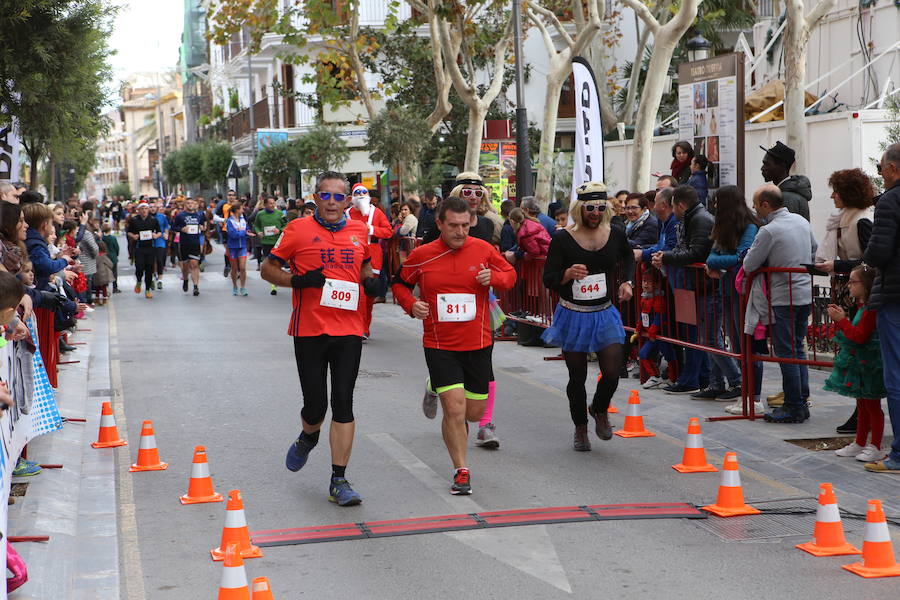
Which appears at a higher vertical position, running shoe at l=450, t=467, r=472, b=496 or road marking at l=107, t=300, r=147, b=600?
running shoe at l=450, t=467, r=472, b=496

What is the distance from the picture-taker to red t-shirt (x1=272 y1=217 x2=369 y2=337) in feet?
23.4

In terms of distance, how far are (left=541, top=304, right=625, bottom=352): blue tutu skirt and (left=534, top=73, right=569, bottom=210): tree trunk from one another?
1449cm

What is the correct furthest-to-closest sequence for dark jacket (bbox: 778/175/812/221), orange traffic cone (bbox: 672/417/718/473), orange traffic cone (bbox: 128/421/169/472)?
dark jacket (bbox: 778/175/812/221)
orange traffic cone (bbox: 128/421/169/472)
orange traffic cone (bbox: 672/417/718/473)

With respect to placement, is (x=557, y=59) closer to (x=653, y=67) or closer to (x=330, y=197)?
(x=653, y=67)

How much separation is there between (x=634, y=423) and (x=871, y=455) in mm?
1904

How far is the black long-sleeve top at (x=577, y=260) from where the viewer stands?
8.52 m

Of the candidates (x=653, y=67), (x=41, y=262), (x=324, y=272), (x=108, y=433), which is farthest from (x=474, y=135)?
(x=324, y=272)

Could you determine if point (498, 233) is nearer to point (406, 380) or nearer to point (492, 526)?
point (406, 380)

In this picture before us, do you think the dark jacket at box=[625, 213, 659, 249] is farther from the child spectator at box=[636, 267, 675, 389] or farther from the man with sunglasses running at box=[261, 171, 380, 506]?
the man with sunglasses running at box=[261, 171, 380, 506]

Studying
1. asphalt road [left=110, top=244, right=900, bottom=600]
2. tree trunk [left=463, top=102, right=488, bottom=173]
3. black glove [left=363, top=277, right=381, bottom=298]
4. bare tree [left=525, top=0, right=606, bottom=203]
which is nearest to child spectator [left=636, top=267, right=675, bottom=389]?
asphalt road [left=110, top=244, right=900, bottom=600]

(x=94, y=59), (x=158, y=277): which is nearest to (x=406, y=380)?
(x=94, y=59)

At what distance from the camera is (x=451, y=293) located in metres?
7.56

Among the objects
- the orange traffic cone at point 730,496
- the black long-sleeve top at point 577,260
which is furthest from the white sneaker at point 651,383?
the orange traffic cone at point 730,496

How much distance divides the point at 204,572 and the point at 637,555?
7.18ft
